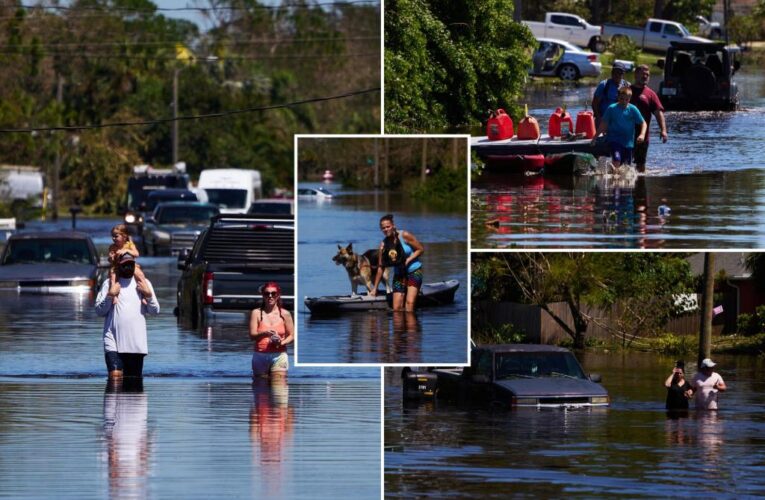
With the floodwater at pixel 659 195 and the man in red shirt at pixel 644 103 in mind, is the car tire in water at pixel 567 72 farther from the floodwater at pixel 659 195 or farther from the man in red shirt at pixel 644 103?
the man in red shirt at pixel 644 103

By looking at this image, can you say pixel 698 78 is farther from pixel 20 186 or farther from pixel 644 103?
pixel 20 186

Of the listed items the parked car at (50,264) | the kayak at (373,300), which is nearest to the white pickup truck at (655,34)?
the kayak at (373,300)

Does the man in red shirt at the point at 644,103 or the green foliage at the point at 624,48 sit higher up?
the green foliage at the point at 624,48

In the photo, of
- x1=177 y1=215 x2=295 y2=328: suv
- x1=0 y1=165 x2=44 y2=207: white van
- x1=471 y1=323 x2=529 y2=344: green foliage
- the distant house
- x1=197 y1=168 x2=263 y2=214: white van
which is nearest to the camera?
x1=471 y1=323 x2=529 y2=344: green foliage

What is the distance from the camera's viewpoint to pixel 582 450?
15.4 meters

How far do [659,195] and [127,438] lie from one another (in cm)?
512

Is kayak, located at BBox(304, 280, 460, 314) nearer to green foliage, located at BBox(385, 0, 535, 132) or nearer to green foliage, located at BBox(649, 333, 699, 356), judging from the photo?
green foliage, located at BBox(385, 0, 535, 132)

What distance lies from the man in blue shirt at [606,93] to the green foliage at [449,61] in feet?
2.22

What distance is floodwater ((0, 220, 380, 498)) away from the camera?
12180 mm

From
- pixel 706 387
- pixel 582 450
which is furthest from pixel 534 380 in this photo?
pixel 706 387

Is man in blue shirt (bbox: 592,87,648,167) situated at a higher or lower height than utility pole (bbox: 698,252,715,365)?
higher

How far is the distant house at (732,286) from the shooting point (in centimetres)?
2333

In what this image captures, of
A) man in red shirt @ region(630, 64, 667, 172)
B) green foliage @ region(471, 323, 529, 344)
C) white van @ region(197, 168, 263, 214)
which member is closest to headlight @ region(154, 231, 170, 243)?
white van @ region(197, 168, 263, 214)

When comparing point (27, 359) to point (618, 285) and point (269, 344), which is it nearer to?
point (269, 344)
